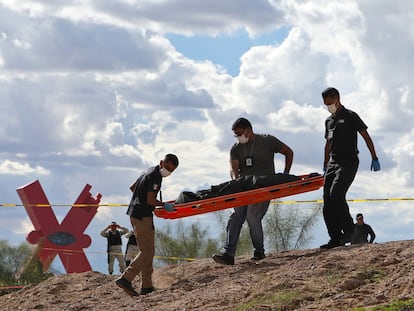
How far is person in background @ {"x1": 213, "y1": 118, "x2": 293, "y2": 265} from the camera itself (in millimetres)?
13086

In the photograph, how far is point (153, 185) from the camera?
12.5 m

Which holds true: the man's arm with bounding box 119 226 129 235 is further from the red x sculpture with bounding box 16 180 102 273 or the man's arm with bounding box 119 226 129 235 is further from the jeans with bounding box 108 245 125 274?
the red x sculpture with bounding box 16 180 102 273

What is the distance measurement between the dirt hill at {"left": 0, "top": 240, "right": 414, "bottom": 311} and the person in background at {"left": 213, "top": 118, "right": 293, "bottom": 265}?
26cm

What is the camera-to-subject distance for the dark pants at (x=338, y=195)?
492 inches

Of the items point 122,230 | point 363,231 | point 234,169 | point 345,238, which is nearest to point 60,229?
point 122,230

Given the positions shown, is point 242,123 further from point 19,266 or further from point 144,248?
point 19,266

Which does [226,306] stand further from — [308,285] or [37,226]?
[37,226]

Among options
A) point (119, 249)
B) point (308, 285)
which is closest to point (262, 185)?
point (308, 285)

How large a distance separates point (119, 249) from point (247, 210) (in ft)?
28.2

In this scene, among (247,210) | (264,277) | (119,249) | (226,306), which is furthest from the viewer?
(119,249)

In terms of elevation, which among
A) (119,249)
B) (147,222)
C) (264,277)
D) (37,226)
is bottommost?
(264,277)

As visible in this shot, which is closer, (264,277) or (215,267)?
(264,277)

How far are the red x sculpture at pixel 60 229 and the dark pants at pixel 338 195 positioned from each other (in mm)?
20210

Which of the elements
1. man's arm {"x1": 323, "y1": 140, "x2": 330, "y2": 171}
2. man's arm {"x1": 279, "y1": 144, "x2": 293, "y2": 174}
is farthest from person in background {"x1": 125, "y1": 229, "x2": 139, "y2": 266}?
man's arm {"x1": 323, "y1": 140, "x2": 330, "y2": 171}
